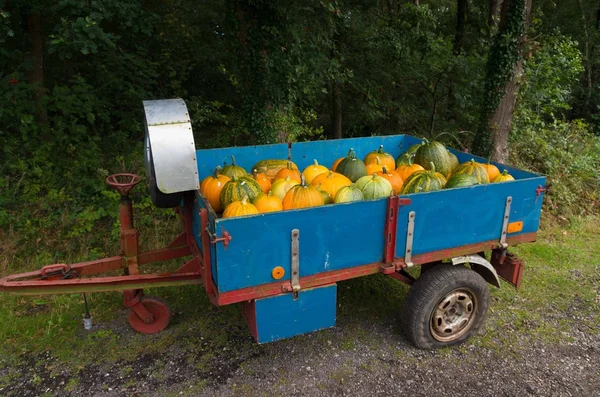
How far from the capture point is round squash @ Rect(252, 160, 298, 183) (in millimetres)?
4141

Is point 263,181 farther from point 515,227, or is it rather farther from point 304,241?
point 515,227

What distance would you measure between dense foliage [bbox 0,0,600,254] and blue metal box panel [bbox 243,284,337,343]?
11.6 feet

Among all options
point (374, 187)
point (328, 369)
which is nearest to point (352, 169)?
point (374, 187)

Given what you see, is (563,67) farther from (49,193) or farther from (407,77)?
(49,193)

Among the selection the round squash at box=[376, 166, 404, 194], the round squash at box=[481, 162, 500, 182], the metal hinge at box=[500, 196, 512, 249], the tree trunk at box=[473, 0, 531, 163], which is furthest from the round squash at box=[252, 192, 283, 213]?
the tree trunk at box=[473, 0, 531, 163]

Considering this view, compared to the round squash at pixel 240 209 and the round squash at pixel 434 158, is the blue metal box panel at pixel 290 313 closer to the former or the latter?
the round squash at pixel 240 209

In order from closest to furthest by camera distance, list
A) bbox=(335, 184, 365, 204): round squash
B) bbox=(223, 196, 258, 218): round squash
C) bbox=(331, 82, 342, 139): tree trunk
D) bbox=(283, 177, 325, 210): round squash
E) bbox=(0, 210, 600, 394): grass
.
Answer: bbox=(223, 196, 258, 218): round squash
bbox=(283, 177, 325, 210): round squash
bbox=(335, 184, 365, 204): round squash
bbox=(0, 210, 600, 394): grass
bbox=(331, 82, 342, 139): tree trunk

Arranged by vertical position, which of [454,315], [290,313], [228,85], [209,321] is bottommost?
[209,321]

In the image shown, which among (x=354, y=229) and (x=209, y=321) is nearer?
(x=354, y=229)

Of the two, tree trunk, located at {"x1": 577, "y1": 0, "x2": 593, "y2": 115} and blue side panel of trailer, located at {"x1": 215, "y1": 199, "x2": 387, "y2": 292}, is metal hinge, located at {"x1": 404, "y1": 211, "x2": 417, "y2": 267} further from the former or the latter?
tree trunk, located at {"x1": 577, "y1": 0, "x2": 593, "y2": 115}

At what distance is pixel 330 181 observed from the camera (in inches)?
146

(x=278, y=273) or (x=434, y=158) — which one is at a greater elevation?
(x=434, y=158)

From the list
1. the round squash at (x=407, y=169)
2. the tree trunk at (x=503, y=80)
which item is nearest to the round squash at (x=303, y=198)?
the round squash at (x=407, y=169)

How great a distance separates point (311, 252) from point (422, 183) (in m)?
1.23
